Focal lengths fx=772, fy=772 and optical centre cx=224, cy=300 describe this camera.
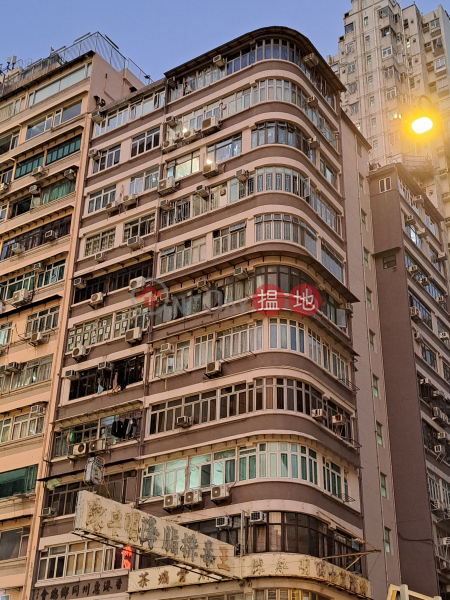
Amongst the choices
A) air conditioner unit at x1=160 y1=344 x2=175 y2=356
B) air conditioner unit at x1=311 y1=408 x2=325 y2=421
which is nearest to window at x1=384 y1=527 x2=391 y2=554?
air conditioner unit at x1=311 y1=408 x2=325 y2=421

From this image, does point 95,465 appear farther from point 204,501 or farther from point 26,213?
point 26,213

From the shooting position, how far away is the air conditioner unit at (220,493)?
24.8m

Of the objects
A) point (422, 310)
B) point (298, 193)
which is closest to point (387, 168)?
point (422, 310)

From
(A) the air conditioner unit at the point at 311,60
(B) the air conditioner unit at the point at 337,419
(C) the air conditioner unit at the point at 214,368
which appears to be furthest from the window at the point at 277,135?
(B) the air conditioner unit at the point at 337,419

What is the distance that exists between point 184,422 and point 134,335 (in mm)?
4809

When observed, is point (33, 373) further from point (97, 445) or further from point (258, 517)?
point (258, 517)

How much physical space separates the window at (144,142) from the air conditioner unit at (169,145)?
3.00ft

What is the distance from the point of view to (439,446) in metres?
33.7

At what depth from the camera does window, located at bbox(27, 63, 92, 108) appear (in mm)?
39531

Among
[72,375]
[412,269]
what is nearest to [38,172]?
[72,375]

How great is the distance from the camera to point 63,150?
126 ft

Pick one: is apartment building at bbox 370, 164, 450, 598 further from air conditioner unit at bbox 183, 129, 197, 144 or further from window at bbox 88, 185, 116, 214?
window at bbox 88, 185, 116, 214

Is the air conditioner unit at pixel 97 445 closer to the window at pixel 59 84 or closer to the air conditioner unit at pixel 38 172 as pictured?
the air conditioner unit at pixel 38 172

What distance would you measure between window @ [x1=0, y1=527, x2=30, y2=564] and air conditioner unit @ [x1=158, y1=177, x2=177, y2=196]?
14.7 m
